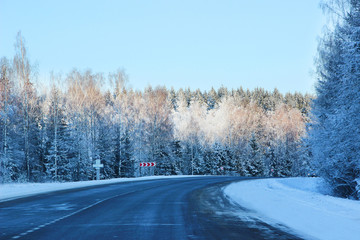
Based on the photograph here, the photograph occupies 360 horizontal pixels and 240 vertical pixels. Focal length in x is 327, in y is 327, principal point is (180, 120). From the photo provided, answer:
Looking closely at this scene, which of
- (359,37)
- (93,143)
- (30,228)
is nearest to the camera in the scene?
(30,228)

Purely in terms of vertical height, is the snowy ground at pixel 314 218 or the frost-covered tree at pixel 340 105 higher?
the frost-covered tree at pixel 340 105

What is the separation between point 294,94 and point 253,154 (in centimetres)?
7129

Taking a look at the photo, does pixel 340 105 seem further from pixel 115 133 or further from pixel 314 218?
pixel 115 133

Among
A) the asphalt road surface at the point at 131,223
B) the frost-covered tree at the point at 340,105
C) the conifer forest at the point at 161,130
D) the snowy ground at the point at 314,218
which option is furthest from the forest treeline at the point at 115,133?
the asphalt road surface at the point at 131,223

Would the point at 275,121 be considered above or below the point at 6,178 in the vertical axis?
above

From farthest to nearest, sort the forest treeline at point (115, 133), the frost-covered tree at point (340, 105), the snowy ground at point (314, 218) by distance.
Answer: the forest treeline at point (115, 133), the frost-covered tree at point (340, 105), the snowy ground at point (314, 218)

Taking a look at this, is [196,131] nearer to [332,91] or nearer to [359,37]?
[332,91]

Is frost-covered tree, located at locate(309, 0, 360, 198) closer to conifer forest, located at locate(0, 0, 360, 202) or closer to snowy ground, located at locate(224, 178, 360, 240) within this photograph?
conifer forest, located at locate(0, 0, 360, 202)

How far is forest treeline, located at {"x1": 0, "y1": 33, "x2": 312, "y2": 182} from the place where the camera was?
111ft

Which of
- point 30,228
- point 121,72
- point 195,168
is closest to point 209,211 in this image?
point 30,228

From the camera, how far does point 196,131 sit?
217 ft

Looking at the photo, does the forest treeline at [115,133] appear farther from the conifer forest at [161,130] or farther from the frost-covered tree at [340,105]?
the frost-covered tree at [340,105]

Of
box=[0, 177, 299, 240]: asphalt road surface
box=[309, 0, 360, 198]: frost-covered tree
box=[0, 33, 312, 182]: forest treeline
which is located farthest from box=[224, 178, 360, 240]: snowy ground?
box=[0, 33, 312, 182]: forest treeline

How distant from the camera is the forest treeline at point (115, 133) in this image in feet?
111
